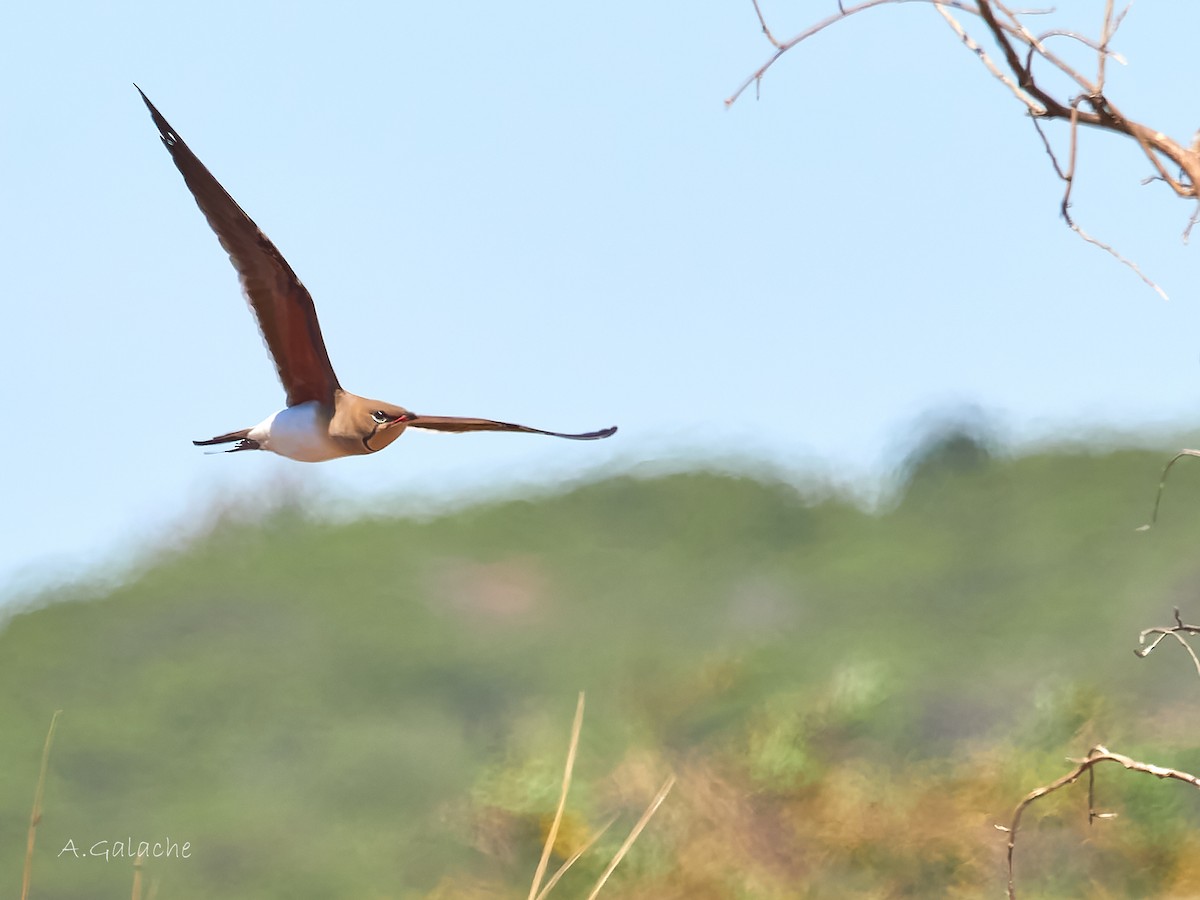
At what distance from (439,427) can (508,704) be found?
36.0 feet

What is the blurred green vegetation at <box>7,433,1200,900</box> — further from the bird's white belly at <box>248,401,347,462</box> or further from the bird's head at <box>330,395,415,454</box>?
the bird's head at <box>330,395,415,454</box>

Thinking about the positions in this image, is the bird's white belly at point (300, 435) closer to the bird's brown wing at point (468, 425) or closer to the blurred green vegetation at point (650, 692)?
the bird's brown wing at point (468, 425)

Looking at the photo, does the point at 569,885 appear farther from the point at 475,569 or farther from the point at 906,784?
the point at 475,569

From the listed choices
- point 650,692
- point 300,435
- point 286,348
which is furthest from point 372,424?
point 650,692

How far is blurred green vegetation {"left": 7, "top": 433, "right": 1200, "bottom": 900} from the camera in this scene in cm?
1051

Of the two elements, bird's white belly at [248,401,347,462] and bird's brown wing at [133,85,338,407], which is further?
bird's brown wing at [133,85,338,407]

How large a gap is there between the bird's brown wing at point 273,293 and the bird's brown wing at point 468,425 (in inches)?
9.7

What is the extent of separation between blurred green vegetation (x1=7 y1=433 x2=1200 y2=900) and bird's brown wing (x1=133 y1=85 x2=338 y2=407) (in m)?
7.19

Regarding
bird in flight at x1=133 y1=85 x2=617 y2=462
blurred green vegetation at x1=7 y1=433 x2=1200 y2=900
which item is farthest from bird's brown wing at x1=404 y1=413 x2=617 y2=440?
blurred green vegetation at x1=7 y1=433 x2=1200 y2=900

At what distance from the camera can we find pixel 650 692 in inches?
502

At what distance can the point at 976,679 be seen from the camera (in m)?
13.7

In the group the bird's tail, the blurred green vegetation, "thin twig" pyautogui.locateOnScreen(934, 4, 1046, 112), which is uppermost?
"thin twig" pyautogui.locateOnScreen(934, 4, 1046, 112)

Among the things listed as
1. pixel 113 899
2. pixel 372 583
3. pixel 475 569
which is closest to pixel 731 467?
pixel 475 569

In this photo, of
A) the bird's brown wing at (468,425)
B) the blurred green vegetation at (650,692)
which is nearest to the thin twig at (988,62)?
the bird's brown wing at (468,425)
